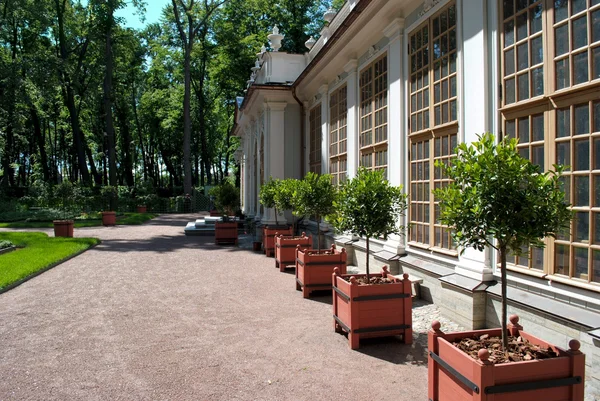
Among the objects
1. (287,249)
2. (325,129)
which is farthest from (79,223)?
(287,249)

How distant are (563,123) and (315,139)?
10.6 m

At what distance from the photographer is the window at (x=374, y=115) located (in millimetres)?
9094

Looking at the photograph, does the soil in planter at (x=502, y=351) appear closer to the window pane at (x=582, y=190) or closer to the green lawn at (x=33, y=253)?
the window pane at (x=582, y=190)

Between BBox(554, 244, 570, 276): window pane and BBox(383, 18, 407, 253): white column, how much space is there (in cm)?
351

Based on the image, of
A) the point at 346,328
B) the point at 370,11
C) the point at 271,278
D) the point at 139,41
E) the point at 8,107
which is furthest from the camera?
the point at 139,41

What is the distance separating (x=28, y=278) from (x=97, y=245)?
625cm

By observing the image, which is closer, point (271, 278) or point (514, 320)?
point (514, 320)

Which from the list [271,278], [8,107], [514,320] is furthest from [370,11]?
[8,107]

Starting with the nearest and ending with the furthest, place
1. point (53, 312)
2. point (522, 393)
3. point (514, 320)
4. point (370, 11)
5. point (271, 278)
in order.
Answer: point (522, 393), point (514, 320), point (53, 312), point (370, 11), point (271, 278)

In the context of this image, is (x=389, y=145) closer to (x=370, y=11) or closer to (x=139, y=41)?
(x=370, y=11)

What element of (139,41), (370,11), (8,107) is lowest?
(370,11)

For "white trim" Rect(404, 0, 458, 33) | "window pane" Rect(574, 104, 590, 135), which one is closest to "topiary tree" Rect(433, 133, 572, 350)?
"window pane" Rect(574, 104, 590, 135)

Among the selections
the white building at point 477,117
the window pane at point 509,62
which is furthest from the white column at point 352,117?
the window pane at point 509,62

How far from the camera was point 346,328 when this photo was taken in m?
5.19
